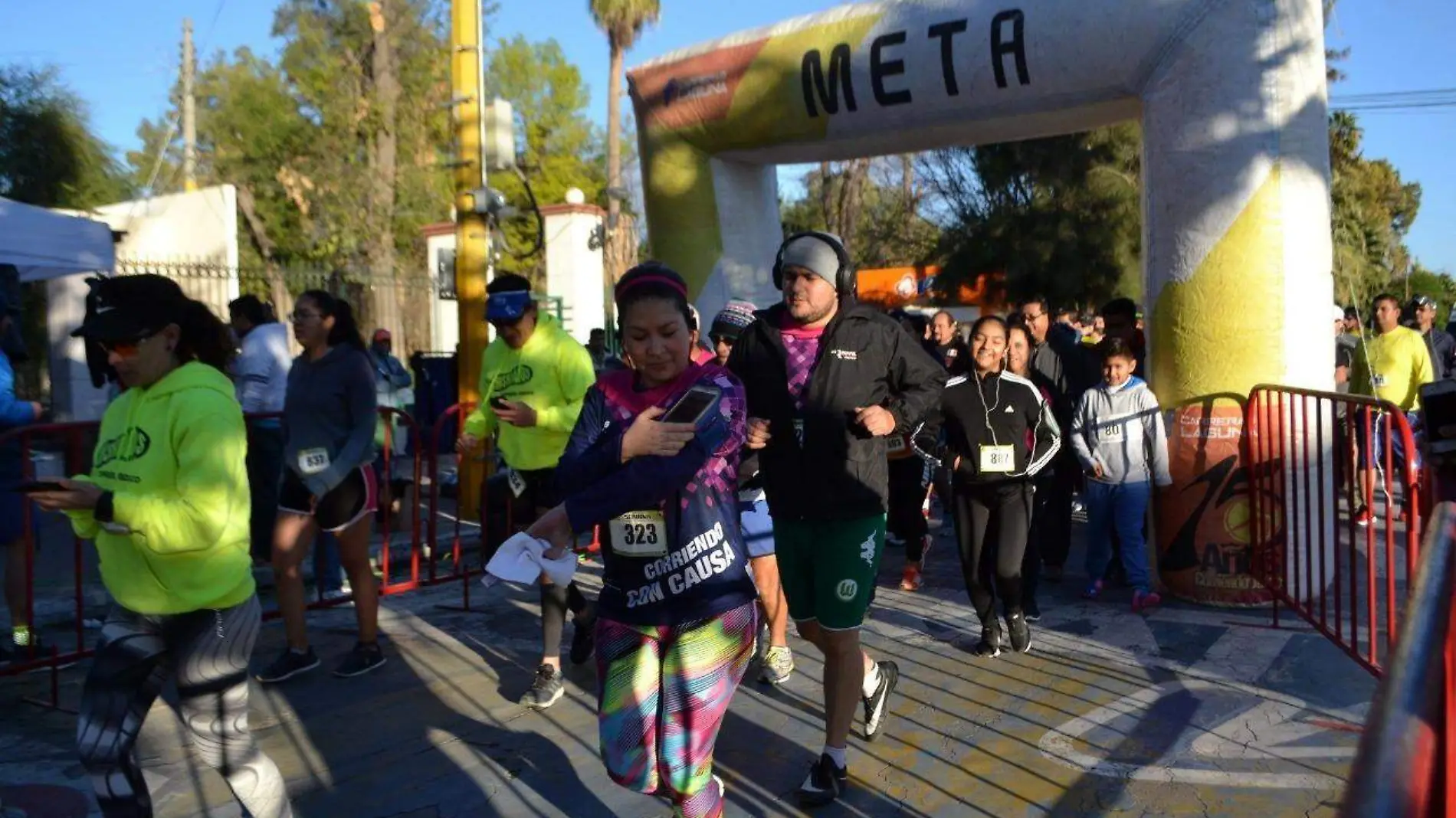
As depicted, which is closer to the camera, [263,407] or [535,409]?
[535,409]

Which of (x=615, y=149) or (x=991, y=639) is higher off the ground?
(x=615, y=149)

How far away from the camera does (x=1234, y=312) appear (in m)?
6.08

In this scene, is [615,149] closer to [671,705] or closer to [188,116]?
[188,116]

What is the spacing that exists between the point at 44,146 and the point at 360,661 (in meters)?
15.9

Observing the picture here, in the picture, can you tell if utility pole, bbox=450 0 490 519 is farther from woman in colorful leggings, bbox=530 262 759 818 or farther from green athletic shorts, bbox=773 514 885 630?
woman in colorful leggings, bbox=530 262 759 818

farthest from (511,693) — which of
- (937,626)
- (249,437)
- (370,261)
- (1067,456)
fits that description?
(370,261)

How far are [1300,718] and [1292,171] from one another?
2838 millimetres

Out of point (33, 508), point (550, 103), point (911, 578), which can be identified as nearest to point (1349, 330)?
point (911, 578)

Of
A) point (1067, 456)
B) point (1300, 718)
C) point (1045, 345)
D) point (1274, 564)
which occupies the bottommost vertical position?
point (1300, 718)

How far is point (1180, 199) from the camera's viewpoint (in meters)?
6.16

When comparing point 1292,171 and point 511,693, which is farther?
point 1292,171

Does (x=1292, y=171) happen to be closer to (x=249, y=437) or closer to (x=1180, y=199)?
(x=1180, y=199)

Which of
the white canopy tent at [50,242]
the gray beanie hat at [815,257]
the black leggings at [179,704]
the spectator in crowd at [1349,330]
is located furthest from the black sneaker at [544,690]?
the spectator in crowd at [1349,330]

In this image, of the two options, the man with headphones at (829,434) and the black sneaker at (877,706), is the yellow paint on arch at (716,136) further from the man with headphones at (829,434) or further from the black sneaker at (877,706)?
the black sneaker at (877,706)
